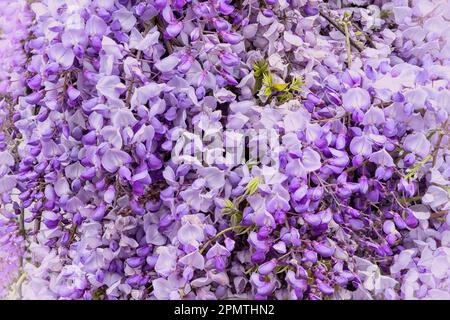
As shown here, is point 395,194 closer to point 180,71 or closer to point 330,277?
point 330,277

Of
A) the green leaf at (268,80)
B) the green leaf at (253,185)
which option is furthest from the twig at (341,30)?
the green leaf at (253,185)

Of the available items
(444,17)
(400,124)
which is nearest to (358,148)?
(400,124)

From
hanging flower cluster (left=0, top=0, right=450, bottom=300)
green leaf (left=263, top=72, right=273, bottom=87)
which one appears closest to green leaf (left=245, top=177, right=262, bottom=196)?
hanging flower cluster (left=0, top=0, right=450, bottom=300)

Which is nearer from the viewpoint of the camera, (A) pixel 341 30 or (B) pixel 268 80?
(B) pixel 268 80

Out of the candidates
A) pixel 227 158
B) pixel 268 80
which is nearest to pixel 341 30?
pixel 268 80

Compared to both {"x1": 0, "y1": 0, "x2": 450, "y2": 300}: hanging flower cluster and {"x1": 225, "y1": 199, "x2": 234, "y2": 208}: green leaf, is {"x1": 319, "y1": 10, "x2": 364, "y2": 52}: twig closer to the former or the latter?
{"x1": 0, "y1": 0, "x2": 450, "y2": 300}: hanging flower cluster

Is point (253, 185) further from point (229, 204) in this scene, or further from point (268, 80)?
point (268, 80)

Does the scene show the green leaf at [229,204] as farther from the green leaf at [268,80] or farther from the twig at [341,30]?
the twig at [341,30]

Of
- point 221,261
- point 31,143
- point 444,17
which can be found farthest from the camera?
point 444,17
